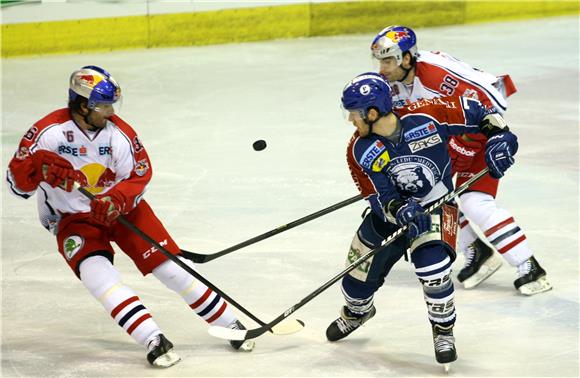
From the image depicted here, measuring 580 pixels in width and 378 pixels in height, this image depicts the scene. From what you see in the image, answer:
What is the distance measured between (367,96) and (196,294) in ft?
3.09

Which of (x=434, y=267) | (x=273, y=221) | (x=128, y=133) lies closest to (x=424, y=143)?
(x=434, y=267)

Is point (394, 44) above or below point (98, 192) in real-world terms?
above

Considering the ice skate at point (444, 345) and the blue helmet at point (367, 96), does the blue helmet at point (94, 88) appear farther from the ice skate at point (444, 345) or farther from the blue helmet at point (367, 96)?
the ice skate at point (444, 345)

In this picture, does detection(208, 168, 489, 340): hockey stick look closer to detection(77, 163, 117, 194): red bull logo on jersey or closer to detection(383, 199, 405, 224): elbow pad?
detection(383, 199, 405, 224): elbow pad

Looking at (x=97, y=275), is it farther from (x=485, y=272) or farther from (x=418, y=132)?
(x=485, y=272)

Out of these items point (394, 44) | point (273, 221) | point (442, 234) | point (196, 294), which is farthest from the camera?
point (273, 221)

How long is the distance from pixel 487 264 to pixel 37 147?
1.97 metres

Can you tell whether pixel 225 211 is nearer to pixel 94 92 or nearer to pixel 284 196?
pixel 284 196

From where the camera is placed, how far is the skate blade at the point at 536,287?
182 inches

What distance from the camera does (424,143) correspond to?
377 centimetres

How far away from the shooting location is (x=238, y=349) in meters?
4.12

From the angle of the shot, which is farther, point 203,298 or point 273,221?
point 273,221

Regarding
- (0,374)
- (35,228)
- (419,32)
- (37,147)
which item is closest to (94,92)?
(37,147)

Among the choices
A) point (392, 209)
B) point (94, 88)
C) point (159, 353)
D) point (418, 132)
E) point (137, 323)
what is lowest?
point (159, 353)
